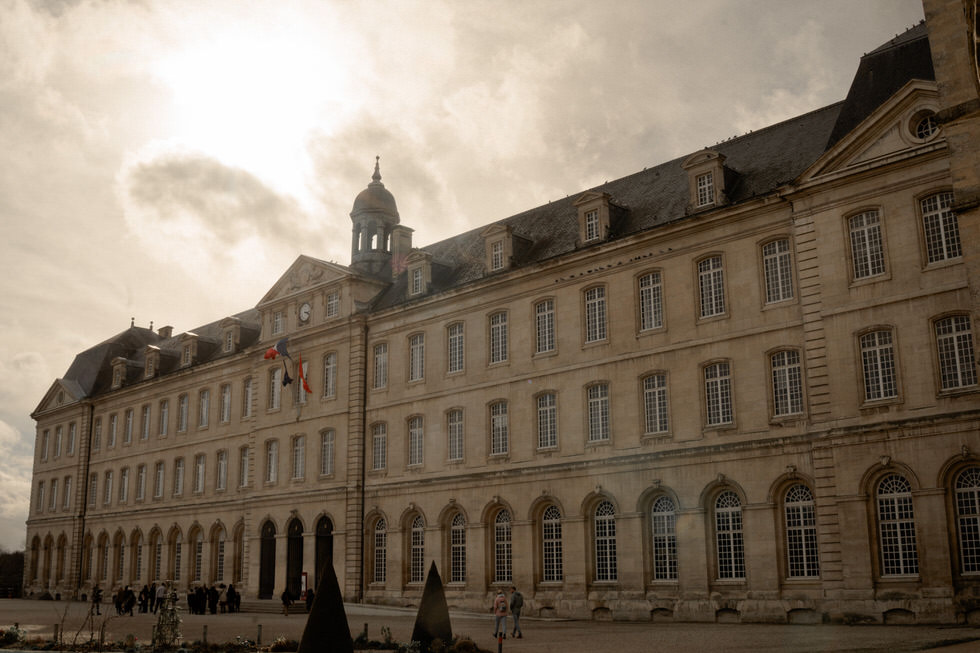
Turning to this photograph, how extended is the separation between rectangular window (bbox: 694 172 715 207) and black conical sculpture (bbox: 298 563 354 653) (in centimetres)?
1972

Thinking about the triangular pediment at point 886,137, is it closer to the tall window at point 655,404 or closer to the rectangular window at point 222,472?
the tall window at point 655,404

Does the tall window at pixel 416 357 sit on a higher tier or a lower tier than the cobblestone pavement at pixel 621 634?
higher

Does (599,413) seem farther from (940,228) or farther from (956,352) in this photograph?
(940,228)

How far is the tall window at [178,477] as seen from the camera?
54541 mm

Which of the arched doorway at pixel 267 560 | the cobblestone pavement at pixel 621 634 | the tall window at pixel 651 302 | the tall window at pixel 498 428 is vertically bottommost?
the cobblestone pavement at pixel 621 634

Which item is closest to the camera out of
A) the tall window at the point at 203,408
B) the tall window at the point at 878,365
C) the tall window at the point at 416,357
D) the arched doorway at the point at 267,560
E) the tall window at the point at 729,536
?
the tall window at the point at 878,365

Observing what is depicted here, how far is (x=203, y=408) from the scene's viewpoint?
5425 cm

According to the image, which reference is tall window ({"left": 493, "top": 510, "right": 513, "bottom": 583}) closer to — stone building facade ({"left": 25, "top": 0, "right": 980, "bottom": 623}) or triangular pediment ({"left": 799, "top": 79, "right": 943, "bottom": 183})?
stone building facade ({"left": 25, "top": 0, "right": 980, "bottom": 623})

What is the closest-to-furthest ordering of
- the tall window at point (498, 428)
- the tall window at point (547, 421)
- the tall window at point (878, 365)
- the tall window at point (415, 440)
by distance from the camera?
the tall window at point (878, 365) → the tall window at point (547, 421) → the tall window at point (498, 428) → the tall window at point (415, 440)

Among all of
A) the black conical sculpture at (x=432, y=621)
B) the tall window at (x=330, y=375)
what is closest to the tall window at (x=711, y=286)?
the black conical sculpture at (x=432, y=621)

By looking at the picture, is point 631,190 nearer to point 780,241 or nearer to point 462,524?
point 780,241

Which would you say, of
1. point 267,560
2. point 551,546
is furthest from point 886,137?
point 267,560

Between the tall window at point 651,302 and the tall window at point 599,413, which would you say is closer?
the tall window at point 651,302

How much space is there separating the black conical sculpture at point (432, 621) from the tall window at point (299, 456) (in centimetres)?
2523
